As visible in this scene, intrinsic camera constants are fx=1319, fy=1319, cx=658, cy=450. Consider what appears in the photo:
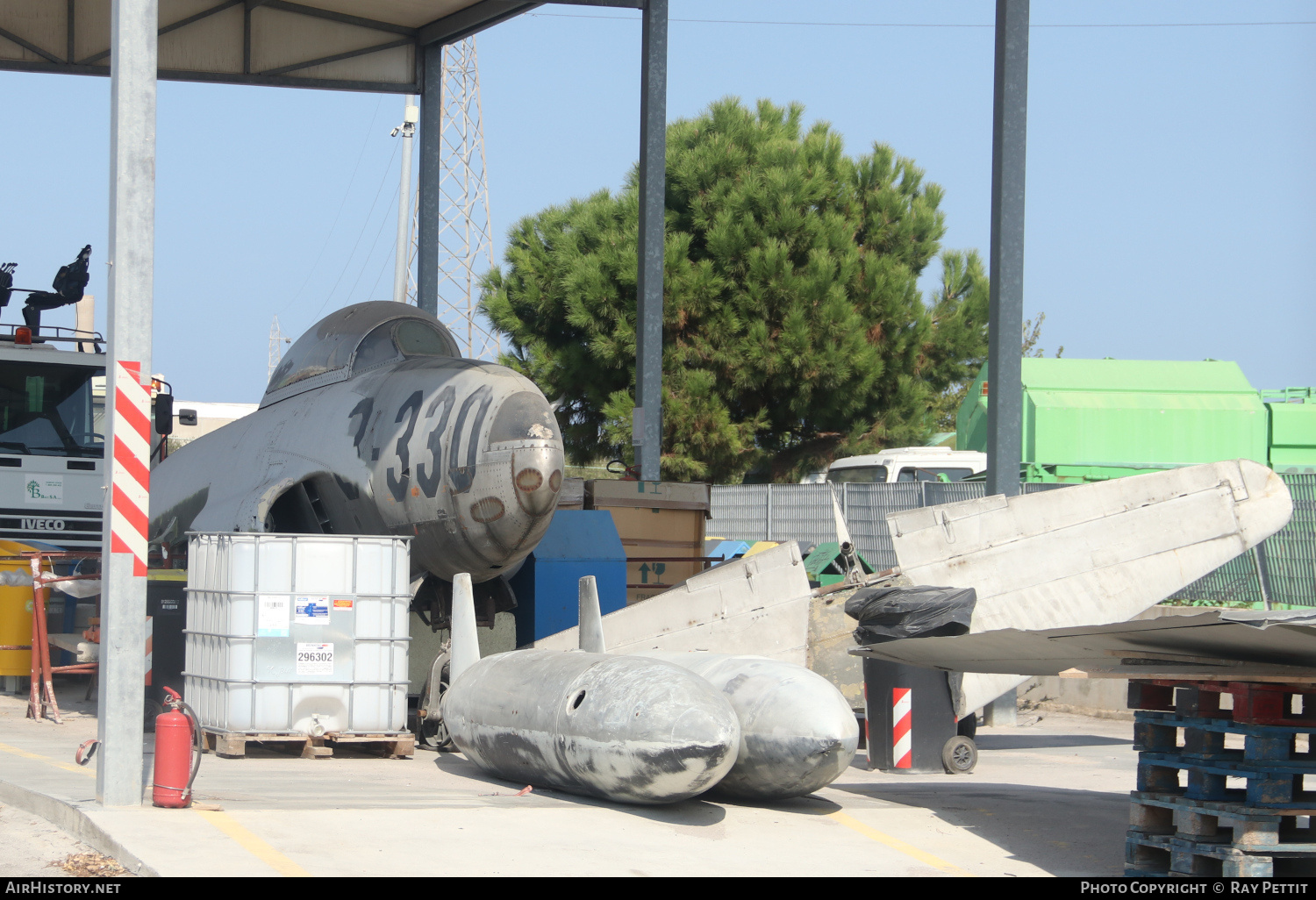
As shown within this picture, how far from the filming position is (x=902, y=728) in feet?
33.4

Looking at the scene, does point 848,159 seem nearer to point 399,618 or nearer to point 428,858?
point 399,618

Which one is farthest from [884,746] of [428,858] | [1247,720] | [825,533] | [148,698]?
[825,533]

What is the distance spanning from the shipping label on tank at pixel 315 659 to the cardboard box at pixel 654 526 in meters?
4.87

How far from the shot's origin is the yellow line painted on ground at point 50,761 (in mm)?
8492

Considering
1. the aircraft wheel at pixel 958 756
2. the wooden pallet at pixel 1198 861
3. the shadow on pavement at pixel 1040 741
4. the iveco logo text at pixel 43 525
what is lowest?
the shadow on pavement at pixel 1040 741

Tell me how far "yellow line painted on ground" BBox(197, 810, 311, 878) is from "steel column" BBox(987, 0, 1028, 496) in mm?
8360

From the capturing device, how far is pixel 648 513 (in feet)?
47.2

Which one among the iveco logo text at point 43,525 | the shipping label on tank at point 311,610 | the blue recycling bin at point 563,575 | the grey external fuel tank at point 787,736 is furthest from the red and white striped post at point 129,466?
the iveco logo text at point 43,525

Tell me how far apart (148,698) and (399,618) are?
2.53 m

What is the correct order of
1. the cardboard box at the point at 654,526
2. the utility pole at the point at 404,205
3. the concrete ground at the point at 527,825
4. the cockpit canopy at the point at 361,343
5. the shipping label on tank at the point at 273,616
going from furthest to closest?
1. the utility pole at the point at 404,205
2. the cardboard box at the point at 654,526
3. the cockpit canopy at the point at 361,343
4. the shipping label on tank at the point at 273,616
5. the concrete ground at the point at 527,825

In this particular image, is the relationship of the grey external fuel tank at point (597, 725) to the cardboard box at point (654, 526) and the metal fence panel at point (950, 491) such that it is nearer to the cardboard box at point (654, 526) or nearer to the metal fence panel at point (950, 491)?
the cardboard box at point (654, 526)

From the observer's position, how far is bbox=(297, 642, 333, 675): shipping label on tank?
30.8 feet

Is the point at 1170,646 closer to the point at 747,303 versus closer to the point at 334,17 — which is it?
the point at 334,17

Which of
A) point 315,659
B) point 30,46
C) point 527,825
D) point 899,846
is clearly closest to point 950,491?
point 315,659
